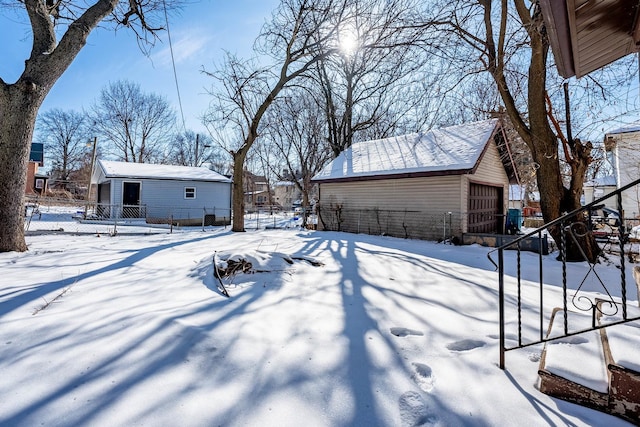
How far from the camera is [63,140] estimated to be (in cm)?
3766

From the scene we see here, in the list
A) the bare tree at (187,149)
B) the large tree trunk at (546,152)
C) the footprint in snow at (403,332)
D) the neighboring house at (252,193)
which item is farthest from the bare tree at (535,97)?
the bare tree at (187,149)

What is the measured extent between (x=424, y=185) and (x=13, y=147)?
11.0 metres

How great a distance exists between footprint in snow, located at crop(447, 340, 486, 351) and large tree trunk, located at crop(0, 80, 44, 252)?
7.37 m

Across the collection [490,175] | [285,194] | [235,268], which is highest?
[285,194]

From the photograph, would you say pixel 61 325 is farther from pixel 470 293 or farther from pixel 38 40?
pixel 38 40

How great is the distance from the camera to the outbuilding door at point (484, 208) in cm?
1106

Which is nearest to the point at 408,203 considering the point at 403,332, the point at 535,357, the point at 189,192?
the point at 403,332

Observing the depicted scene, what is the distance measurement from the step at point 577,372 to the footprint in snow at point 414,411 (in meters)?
0.77

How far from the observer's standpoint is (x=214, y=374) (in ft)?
6.53

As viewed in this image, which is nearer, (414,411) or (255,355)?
(414,411)

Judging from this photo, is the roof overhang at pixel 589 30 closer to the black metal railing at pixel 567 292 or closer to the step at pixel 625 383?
the black metal railing at pixel 567 292

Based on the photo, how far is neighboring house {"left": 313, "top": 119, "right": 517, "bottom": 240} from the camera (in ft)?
34.6

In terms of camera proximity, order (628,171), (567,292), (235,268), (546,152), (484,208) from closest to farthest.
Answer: (235,268) → (567,292) → (546,152) → (484,208) → (628,171)

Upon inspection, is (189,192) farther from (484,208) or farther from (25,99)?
(484,208)
